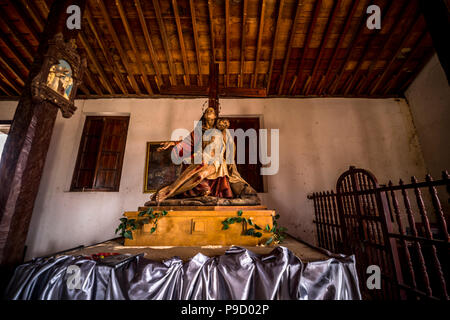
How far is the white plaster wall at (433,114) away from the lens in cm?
398

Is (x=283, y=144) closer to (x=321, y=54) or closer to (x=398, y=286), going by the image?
(x=321, y=54)

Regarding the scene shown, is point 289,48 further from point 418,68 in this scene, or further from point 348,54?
point 418,68

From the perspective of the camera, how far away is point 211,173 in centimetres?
272

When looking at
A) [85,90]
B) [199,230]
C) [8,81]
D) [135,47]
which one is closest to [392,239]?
[199,230]

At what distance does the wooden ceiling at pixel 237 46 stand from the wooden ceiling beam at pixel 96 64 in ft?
0.07

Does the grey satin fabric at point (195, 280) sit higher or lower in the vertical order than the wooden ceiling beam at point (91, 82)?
lower

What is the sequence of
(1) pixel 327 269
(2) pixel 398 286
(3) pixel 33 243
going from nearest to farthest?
(1) pixel 327 269 → (2) pixel 398 286 → (3) pixel 33 243

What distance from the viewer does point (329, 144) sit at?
4828mm

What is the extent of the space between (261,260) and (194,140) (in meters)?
1.99

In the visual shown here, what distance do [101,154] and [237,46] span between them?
4368 millimetres

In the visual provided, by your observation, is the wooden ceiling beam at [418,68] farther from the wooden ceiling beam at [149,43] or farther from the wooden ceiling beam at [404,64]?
the wooden ceiling beam at [149,43]

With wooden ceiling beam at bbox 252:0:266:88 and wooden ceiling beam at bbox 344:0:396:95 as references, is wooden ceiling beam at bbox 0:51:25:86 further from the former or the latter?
wooden ceiling beam at bbox 344:0:396:95

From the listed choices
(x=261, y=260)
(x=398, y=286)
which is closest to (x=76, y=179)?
(x=261, y=260)

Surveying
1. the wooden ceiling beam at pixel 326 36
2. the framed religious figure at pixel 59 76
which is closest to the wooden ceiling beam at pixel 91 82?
the framed religious figure at pixel 59 76
